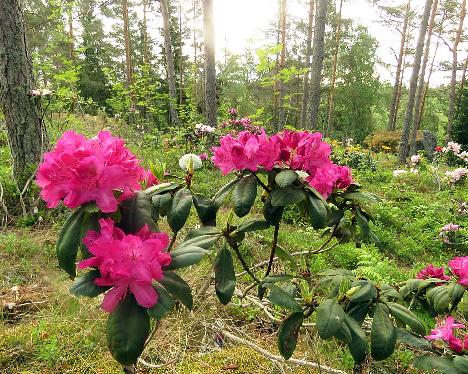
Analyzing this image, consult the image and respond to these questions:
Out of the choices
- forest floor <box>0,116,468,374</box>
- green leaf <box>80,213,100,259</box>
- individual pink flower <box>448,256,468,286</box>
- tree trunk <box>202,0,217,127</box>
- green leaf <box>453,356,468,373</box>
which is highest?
tree trunk <box>202,0,217,127</box>

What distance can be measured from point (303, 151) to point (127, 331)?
2.56 feet

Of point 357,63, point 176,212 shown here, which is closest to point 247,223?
point 176,212

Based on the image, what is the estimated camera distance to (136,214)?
1.03 meters

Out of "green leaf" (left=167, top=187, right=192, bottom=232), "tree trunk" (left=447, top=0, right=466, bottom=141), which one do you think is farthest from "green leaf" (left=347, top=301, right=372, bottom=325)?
"tree trunk" (left=447, top=0, right=466, bottom=141)

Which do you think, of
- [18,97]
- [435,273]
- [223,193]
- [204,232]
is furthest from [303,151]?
[18,97]

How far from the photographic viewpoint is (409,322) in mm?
1222

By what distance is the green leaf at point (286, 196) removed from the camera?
118 cm

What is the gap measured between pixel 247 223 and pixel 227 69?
24.0 meters

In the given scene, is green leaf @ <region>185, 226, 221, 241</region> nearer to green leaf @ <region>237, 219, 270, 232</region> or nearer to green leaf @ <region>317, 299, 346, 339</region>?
green leaf @ <region>237, 219, 270, 232</region>

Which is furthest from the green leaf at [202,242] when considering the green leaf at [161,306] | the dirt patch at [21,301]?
the dirt patch at [21,301]

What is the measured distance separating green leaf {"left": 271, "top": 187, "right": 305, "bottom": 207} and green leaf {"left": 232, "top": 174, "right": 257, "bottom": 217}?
7cm

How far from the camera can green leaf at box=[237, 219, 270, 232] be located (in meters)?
1.35

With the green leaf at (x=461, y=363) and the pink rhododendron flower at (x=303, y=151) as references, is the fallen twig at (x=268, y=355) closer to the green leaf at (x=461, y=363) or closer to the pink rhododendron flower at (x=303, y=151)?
the green leaf at (x=461, y=363)

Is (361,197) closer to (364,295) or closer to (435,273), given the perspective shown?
(364,295)
